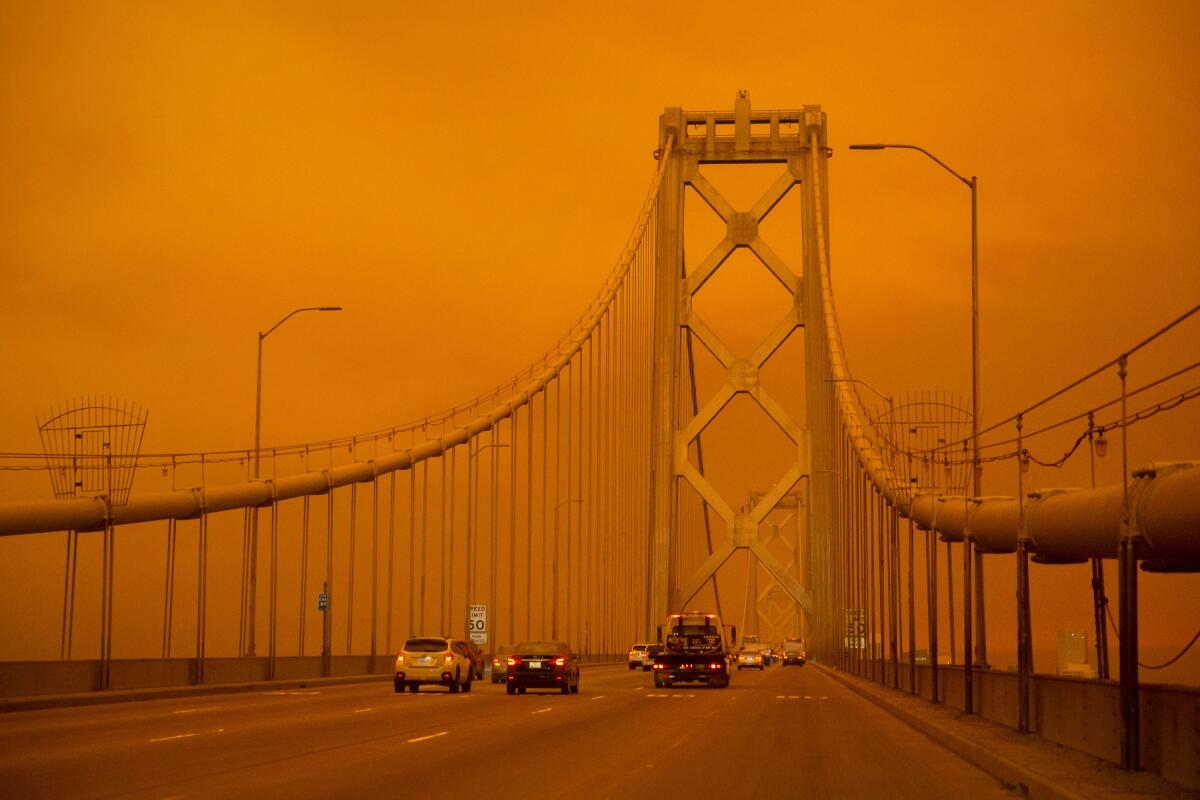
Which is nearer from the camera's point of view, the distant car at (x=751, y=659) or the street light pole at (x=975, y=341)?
the street light pole at (x=975, y=341)

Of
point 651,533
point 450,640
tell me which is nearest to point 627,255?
point 651,533

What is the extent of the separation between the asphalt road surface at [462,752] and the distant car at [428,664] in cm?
786

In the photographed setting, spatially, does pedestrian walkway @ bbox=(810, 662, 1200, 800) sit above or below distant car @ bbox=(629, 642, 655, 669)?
above

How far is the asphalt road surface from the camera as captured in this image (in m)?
15.6

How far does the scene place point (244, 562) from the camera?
142 ft

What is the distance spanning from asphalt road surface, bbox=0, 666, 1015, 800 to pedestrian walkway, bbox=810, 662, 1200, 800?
0.27m

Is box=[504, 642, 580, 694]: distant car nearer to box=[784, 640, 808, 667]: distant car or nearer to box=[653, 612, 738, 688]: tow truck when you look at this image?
box=[653, 612, 738, 688]: tow truck

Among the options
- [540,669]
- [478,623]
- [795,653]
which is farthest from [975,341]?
[795,653]

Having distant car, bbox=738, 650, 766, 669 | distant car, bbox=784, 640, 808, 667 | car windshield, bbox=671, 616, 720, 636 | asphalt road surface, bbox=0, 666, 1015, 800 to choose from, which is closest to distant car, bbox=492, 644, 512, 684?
car windshield, bbox=671, 616, 720, 636

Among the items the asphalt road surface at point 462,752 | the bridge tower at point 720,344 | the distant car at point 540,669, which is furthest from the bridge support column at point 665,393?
the asphalt road surface at point 462,752

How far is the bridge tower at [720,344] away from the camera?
78500mm

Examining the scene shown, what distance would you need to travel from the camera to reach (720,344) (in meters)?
81.8

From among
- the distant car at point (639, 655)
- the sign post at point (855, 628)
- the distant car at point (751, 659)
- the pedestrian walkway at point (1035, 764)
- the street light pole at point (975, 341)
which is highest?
the street light pole at point (975, 341)

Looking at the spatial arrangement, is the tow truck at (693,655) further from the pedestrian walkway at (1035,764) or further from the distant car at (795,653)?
the distant car at (795,653)
